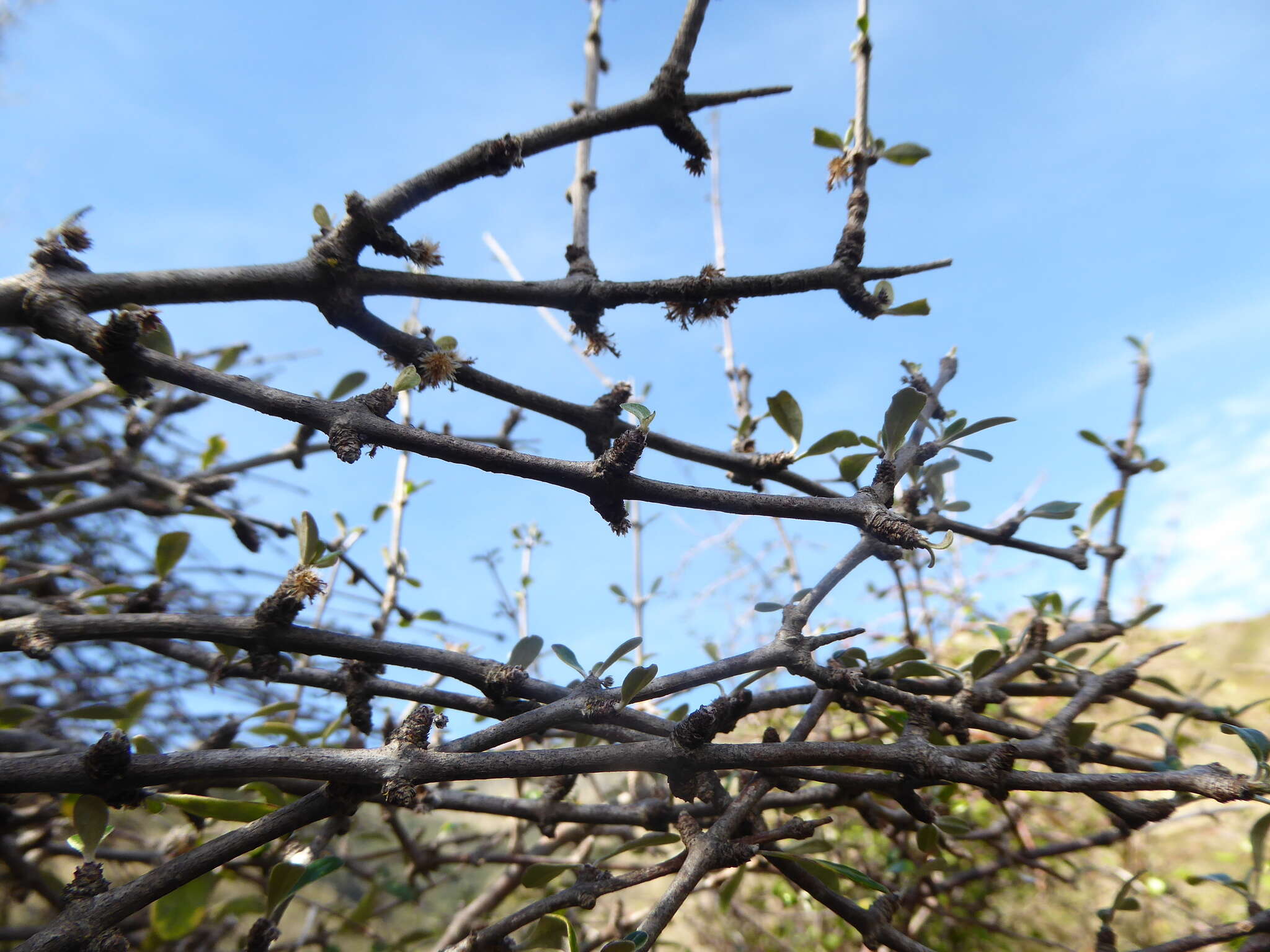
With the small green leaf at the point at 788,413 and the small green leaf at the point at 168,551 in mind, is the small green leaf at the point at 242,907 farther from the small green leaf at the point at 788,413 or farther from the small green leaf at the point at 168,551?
the small green leaf at the point at 788,413

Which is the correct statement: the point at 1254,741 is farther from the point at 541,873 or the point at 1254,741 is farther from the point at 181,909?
the point at 181,909

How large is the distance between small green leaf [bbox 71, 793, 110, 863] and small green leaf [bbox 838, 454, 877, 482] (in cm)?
134

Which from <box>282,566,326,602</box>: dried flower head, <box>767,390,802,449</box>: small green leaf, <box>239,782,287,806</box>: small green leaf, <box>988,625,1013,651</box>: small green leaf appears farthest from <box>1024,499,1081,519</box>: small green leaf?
<box>239,782,287,806</box>: small green leaf

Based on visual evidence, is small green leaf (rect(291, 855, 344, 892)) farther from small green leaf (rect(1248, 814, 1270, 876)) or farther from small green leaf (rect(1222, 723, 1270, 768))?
small green leaf (rect(1248, 814, 1270, 876))

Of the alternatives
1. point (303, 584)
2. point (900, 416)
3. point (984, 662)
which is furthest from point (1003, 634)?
point (303, 584)

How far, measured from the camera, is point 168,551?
4.85 ft

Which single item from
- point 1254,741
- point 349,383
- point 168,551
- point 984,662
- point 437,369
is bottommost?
point 1254,741

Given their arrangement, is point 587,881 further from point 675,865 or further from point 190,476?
point 190,476

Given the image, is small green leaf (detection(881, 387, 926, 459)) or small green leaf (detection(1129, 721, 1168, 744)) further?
small green leaf (detection(1129, 721, 1168, 744))

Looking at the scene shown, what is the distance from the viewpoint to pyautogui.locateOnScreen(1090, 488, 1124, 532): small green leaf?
5.58ft

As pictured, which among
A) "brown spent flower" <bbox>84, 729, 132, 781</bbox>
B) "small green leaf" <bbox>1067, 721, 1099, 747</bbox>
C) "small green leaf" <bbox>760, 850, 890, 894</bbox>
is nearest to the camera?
"brown spent flower" <bbox>84, 729, 132, 781</bbox>

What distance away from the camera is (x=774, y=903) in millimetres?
3973

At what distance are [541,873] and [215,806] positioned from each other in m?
0.51

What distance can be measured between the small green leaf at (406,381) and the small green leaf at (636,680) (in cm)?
51
